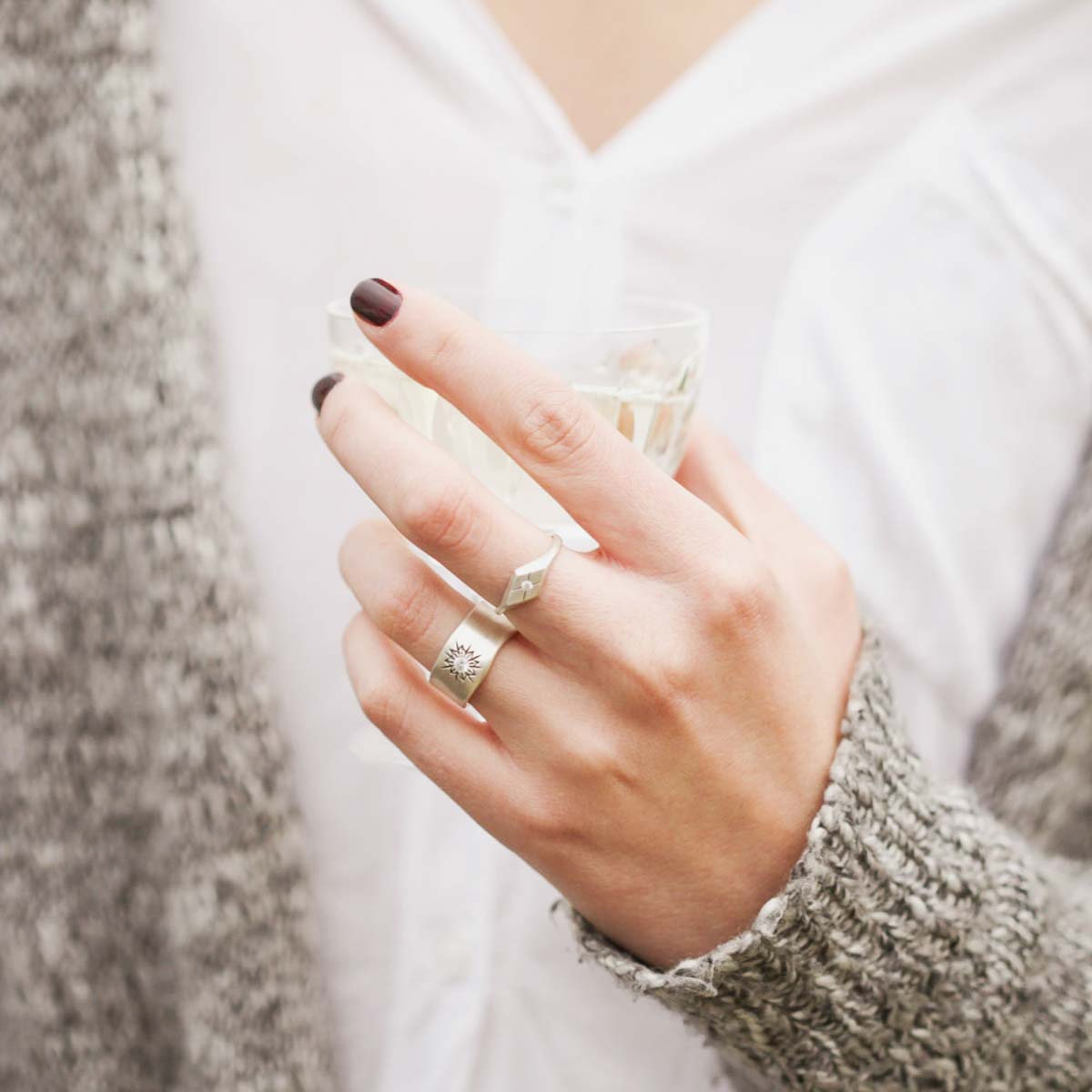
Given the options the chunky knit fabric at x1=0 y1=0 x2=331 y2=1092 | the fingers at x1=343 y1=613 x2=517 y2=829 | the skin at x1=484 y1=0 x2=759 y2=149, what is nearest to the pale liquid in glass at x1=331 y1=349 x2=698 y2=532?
the fingers at x1=343 y1=613 x2=517 y2=829

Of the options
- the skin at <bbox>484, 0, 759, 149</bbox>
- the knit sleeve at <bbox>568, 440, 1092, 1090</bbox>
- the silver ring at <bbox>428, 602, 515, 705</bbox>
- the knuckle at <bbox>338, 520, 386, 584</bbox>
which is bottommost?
the knit sleeve at <bbox>568, 440, 1092, 1090</bbox>

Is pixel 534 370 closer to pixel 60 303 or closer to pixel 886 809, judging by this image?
pixel 886 809

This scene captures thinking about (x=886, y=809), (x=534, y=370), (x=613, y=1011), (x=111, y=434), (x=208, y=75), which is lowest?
(x=613, y=1011)

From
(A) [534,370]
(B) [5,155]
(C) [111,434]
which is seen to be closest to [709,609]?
(A) [534,370]

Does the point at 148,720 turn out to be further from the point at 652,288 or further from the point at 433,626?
the point at 652,288

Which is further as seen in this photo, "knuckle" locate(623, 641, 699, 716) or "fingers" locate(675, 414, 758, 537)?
"fingers" locate(675, 414, 758, 537)

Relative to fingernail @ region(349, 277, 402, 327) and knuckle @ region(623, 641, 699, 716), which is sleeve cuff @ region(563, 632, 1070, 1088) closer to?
knuckle @ region(623, 641, 699, 716)

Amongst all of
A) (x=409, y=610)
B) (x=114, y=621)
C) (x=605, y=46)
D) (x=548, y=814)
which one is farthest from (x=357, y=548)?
(x=605, y=46)
